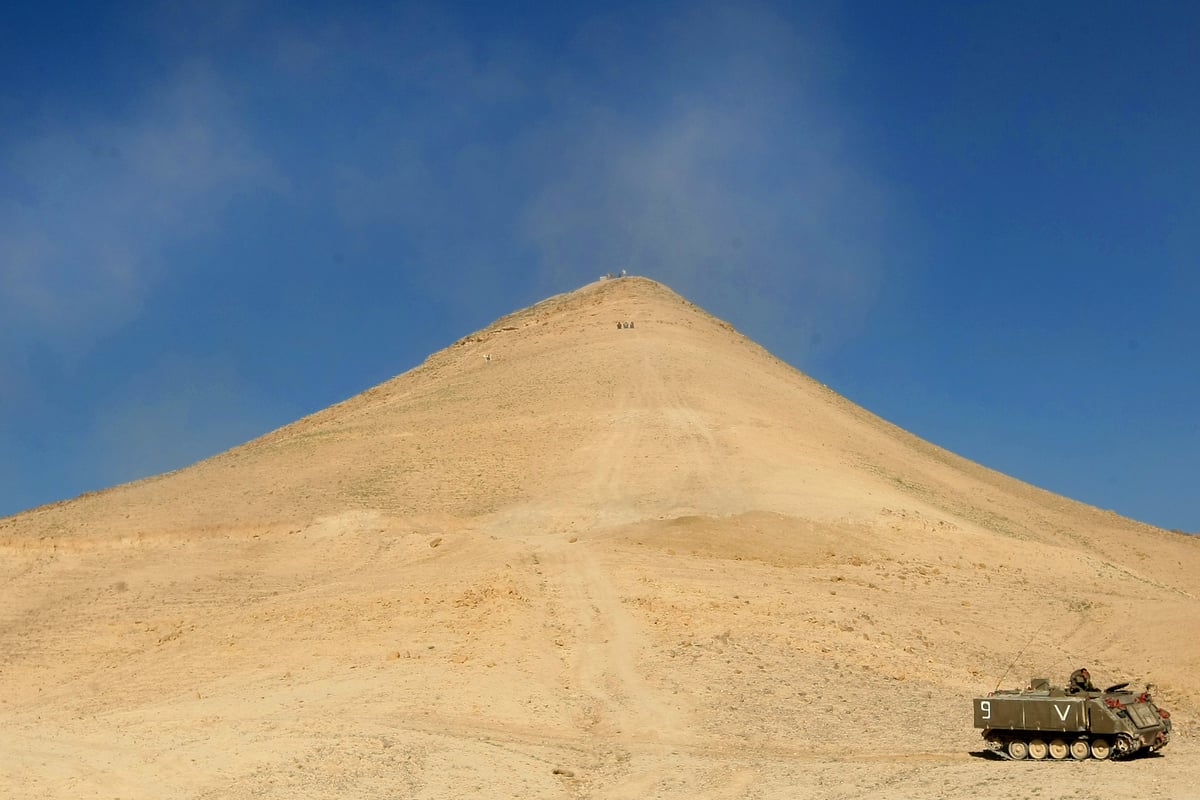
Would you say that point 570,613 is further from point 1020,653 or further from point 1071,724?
point 1071,724

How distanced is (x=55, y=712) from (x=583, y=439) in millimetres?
20064

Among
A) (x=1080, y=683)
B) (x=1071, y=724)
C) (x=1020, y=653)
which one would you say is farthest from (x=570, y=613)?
(x=1071, y=724)

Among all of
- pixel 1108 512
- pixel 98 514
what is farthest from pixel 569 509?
pixel 1108 512

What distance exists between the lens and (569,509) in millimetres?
31094

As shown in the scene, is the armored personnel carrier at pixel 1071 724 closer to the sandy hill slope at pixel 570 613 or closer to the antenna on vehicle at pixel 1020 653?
the sandy hill slope at pixel 570 613

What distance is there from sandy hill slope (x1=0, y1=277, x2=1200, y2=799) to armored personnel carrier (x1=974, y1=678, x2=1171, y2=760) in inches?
18.5

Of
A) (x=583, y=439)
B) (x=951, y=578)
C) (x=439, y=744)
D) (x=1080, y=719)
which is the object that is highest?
(x=583, y=439)

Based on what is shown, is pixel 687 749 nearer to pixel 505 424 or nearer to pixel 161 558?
pixel 161 558

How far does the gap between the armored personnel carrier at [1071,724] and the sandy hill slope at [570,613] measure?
0.47 m

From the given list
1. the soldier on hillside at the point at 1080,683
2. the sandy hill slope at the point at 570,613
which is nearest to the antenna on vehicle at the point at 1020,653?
the sandy hill slope at the point at 570,613

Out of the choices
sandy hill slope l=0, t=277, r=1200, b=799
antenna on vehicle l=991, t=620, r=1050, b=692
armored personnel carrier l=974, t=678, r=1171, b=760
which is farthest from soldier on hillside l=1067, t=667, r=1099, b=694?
antenna on vehicle l=991, t=620, r=1050, b=692

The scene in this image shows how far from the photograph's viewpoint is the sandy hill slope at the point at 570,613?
1563 cm

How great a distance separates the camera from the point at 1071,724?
1491 cm

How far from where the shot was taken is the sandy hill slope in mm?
15633
